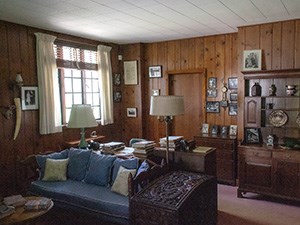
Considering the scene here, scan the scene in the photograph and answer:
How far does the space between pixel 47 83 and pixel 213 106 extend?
118 inches

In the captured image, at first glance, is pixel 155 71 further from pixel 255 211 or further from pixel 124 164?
pixel 255 211

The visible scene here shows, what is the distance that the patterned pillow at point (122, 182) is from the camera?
10.4 ft

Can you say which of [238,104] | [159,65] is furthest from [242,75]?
[159,65]

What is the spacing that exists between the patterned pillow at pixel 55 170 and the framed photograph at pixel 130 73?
104 inches

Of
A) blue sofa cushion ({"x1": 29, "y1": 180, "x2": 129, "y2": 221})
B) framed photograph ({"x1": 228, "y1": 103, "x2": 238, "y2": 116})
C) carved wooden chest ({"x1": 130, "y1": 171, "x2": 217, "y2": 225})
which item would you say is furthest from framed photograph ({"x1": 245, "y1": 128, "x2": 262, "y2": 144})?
blue sofa cushion ({"x1": 29, "y1": 180, "x2": 129, "y2": 221})

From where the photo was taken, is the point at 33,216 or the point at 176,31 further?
the point at 176,31

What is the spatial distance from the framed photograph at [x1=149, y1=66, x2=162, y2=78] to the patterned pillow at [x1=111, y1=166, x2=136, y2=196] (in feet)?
9.60

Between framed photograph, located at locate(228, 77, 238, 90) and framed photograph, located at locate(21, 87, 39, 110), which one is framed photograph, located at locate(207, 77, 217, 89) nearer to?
framed photograph, located at locate(228, 77, 238, 90)

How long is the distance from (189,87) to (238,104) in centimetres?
116

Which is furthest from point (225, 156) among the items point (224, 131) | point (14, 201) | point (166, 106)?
point (14, 201)

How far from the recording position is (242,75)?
181 inches

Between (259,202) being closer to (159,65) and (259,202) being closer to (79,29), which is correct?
(159,65)

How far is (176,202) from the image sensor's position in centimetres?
247

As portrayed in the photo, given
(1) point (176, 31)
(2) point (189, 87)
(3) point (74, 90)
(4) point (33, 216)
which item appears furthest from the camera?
(2) point (189, 87)
